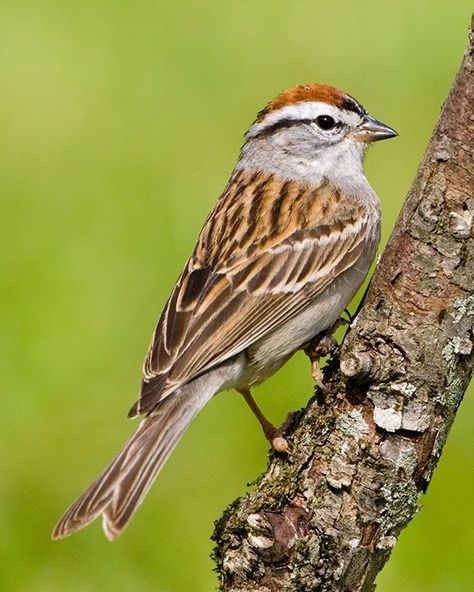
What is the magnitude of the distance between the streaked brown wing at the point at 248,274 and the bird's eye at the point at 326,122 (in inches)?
15.5

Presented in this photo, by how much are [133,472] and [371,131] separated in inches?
73.0

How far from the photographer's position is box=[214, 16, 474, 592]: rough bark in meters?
3.91

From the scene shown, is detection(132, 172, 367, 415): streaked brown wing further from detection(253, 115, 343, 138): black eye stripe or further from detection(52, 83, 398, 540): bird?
detection(253, 115, 343, 138): black eye stripe

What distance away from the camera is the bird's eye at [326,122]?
18.1 feet

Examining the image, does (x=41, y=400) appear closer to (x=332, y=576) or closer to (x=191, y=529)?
(x=191, y=529)

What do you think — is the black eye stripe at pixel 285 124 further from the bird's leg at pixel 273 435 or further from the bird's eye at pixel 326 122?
the bird's leg at pixel 273 435

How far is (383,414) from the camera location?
406cm

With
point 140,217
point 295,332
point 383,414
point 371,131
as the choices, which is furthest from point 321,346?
point 140,217

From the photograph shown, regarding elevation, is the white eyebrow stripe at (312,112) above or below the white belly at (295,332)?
above

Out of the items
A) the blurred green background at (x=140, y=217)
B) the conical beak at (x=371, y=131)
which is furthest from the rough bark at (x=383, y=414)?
the blurred green background at (x=140, y=217)

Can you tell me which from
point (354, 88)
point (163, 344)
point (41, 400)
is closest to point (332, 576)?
point (163, 344)

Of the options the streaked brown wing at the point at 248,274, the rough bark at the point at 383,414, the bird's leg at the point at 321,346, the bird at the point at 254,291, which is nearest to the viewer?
the rough bark at the point at 383,414

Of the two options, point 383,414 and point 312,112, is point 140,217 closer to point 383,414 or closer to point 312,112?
point 312,112

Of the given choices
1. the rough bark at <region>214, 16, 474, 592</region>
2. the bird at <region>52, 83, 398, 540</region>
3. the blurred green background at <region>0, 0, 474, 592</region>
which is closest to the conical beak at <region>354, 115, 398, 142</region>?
the bird at <region>52, 83, 398, 540</region>
